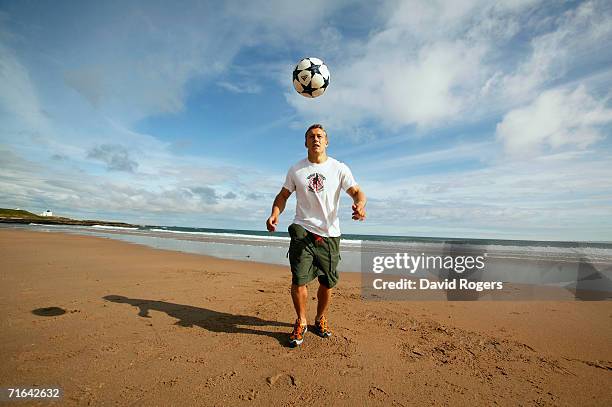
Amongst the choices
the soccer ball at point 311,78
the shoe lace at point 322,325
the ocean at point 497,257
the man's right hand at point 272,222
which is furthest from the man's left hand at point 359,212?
the ocean at point 497,257

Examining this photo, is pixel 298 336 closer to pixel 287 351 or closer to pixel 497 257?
pixel 287 351

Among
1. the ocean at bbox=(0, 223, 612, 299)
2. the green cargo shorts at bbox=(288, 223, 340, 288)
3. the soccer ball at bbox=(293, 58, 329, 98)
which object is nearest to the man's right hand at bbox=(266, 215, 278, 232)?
the green cargo shorts at bbox=(288, 223, 340, 288)

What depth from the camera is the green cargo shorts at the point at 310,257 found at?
3.29 metres

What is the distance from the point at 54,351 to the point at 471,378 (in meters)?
3.59

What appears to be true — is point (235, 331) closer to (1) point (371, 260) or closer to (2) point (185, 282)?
(2) point (185, 282)

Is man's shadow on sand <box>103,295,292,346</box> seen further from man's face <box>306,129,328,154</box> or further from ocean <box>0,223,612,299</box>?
ocean <box>0,223,612,299</box>

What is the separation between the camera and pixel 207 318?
388cm

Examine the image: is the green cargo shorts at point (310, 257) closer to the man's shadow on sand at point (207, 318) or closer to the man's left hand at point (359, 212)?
the man's left hand at point (359, 212)

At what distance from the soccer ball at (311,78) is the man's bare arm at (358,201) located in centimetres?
187

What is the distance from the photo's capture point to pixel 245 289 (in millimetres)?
5715

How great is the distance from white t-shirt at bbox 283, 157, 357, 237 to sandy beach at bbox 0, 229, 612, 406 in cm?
124

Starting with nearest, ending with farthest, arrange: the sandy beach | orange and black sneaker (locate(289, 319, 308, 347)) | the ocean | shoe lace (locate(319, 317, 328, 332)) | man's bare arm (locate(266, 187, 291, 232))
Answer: the sandy beach
orange and black sneaker (locate(289, 319, 308, 347))
shoe lace (locate(319, 317, 328, 332))
man's bare arm (locate(266, 187, 291, 232))
the ocean

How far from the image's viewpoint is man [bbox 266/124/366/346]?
332 centimetres

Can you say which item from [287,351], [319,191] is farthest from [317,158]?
[287,351]
